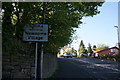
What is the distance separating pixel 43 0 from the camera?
757 cm

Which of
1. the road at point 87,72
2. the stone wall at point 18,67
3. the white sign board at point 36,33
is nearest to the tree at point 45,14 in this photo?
the white sign board at point 36,33

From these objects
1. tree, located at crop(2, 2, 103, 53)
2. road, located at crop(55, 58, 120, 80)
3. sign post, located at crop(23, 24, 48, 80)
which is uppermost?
tree, located at crop(2, 2, 103, 53)

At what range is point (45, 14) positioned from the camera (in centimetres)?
793

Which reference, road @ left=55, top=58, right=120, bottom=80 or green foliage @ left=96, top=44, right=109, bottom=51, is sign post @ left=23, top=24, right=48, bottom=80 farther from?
green foliage @ left=96, top=44, right=109, bottom=51

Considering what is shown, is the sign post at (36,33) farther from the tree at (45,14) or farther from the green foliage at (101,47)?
the green foliage at (101,47)

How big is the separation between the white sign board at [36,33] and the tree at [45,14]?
186 mm

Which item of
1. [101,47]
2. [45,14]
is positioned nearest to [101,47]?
[101,47]

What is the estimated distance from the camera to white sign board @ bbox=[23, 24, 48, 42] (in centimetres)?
743

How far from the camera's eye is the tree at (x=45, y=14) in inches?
257

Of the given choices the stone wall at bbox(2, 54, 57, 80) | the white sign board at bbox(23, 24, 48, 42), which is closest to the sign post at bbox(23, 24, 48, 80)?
the white sign board at bbox(23, 24, 48, 42)

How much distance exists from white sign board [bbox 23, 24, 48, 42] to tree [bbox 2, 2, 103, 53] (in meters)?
0.19

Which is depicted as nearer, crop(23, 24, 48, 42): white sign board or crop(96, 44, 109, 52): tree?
crop(23, 24, 48, 42): white sign board

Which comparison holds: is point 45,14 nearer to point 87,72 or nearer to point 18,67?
→ point 18,67

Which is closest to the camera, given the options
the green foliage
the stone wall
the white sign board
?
the stone wall
